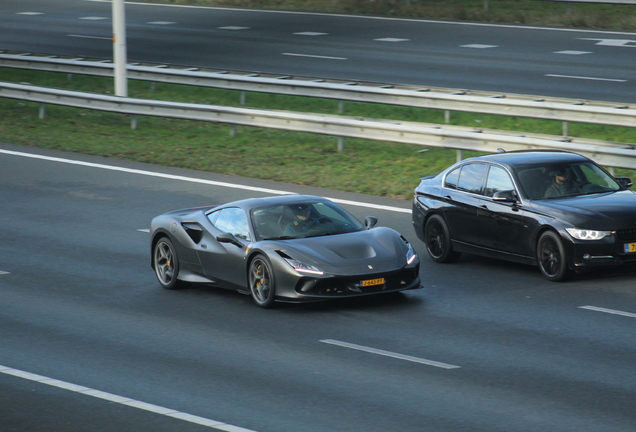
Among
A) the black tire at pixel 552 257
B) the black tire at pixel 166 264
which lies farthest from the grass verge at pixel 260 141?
the black tire at pixel 166 264

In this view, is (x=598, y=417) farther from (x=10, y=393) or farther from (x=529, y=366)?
(x=10, y=393)

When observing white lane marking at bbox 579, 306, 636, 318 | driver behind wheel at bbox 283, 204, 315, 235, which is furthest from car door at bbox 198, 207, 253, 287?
white lane marking at bbox 579, 306, 636, 318

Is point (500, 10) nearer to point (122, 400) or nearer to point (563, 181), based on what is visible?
point (563, 181)

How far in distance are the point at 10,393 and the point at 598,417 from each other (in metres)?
4.87

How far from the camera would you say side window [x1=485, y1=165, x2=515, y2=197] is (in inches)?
557

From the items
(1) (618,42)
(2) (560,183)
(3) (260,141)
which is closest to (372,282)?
(2) (560,183)

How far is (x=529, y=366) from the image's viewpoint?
32.1 ft

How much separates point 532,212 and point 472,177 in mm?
1468

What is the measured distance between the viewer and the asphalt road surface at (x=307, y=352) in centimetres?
853

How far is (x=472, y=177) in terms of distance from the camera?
1477cm

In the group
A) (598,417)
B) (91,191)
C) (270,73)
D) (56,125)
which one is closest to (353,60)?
(270,73)

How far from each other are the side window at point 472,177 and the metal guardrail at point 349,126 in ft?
12.4

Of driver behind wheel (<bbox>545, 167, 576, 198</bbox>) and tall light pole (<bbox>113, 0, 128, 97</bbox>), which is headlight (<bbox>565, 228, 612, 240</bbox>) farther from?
tall light pole (<bbox>113, 0, 128, 97</bbox>)

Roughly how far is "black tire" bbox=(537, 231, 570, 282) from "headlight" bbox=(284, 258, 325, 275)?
296cm
